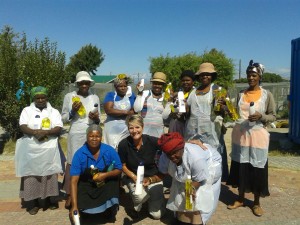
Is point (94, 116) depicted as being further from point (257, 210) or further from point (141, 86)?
point (257, 210)

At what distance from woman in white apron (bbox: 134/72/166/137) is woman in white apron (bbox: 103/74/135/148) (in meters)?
0.21

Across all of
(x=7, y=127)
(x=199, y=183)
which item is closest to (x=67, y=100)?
(x=199, y=183)

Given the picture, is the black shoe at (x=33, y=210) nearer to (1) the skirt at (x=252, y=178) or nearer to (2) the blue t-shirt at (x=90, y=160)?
(2) the blue t-shirt at (x=90, y=160)

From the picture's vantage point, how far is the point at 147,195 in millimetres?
4242

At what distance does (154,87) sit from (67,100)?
1.27 m

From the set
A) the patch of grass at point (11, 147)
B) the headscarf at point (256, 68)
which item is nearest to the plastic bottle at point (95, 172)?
the headscarf at point (256, 68)

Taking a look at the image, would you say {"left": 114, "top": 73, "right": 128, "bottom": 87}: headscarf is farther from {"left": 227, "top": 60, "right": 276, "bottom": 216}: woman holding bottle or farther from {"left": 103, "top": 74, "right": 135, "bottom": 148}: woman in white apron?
{"left": 227, "top": 60, "right": 276, "bottom": 216}: woman holding bottle

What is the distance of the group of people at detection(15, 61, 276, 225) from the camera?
4.08 meters

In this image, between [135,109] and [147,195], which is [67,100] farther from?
[147,195]

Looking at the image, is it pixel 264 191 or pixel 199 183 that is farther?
pixel 264 191

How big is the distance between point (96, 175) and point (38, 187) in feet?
3.53

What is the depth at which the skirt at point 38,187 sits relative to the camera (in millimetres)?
4520

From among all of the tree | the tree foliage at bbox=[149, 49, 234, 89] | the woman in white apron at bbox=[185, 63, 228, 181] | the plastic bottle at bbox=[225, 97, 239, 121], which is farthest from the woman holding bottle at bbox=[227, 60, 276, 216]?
the tree

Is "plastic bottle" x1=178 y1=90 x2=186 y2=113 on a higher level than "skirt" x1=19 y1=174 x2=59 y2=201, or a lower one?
higher
